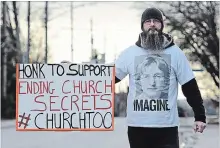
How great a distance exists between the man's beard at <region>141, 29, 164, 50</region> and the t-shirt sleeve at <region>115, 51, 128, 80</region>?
179mm

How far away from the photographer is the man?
4355mm

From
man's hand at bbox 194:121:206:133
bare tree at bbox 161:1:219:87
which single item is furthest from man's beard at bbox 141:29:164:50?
bare tree at bbox 161:1:219:87

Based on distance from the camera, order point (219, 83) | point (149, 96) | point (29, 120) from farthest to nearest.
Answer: point (219, 83)
point (29, 120)
point (149, 96)

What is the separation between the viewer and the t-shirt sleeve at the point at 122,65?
4.52 metres

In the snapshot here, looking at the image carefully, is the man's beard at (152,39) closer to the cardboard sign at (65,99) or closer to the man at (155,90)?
the man at (155,90)

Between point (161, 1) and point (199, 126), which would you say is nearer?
point (199, 126)

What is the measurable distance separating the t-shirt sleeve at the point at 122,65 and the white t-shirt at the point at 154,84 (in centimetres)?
2

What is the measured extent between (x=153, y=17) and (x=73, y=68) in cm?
138

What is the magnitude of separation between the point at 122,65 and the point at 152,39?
333 millimetres

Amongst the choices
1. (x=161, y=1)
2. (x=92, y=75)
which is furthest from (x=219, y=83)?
(x=92, y=75)

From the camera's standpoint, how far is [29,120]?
5496 mm

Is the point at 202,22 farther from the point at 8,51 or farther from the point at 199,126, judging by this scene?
the point at 199,126

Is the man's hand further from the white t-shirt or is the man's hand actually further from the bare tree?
the bare tree

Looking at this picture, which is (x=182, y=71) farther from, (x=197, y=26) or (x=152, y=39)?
(x=197, y=26)
